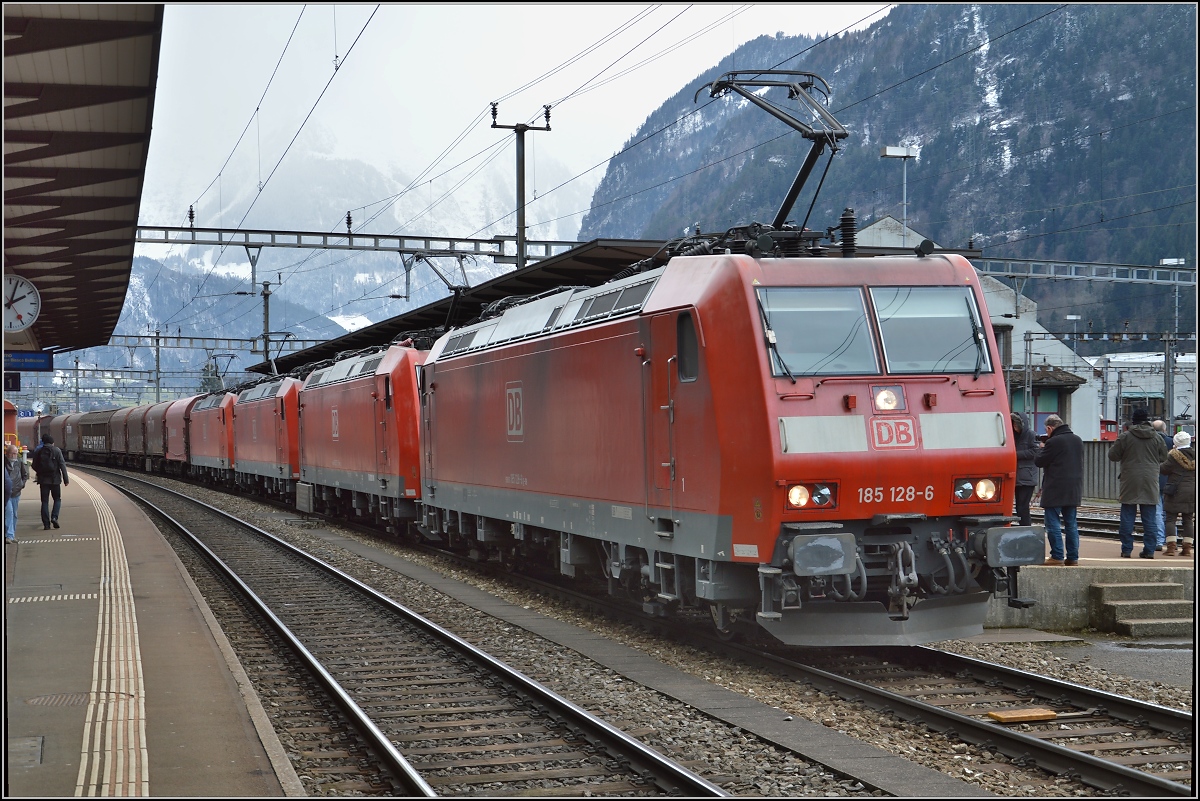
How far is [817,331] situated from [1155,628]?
5049 mm

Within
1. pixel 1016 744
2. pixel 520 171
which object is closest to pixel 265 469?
pixel 520 171

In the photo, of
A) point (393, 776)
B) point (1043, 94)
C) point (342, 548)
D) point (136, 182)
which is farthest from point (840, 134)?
point (1043, 94)

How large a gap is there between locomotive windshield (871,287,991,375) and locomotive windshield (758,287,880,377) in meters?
0.19

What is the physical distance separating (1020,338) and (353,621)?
159ft

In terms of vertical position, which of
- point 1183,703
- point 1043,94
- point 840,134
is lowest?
point 1183,703

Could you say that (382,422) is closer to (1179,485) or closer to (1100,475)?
(1179,485)

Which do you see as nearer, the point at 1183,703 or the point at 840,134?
the point at 1183,703

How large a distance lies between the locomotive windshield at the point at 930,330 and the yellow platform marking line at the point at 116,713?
6.02 metres

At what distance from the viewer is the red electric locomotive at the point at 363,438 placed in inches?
827

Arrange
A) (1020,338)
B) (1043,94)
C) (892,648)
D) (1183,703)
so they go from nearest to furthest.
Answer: (1183,703)
(892,648)
(1020,338)
(1043,94)

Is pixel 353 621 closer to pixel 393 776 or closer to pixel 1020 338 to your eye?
pixel 393 776

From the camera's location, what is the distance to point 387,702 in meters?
9.16

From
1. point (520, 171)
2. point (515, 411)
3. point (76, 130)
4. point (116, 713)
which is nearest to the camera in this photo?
point (116, 713)

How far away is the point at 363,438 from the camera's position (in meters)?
23.1
